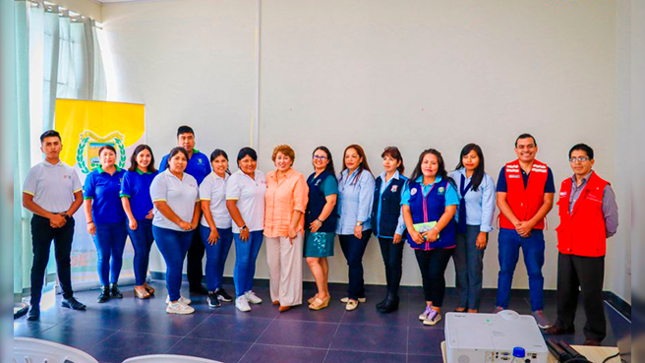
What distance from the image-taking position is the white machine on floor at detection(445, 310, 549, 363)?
5.08 ft

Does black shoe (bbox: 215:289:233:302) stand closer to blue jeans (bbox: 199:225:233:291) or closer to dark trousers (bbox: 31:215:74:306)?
blue jeans (bbox: 199:225:233:291)

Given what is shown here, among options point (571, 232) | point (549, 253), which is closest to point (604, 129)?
point (549, 253)

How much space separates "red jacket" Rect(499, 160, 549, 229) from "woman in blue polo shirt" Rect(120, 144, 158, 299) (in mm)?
3331

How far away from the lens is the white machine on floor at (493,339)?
1.55 meters

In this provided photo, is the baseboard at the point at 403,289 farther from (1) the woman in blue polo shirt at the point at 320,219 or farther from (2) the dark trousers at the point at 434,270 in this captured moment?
(2) the dark trousers at the point at 434,270

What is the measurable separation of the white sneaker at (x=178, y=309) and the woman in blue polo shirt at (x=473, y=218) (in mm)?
2430

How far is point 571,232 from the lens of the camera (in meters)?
3.28

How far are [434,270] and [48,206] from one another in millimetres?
3313

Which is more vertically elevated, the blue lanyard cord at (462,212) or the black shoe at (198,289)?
the blue lanyard cord at (462,212)

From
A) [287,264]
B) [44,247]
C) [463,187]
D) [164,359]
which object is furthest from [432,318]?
[44,247]

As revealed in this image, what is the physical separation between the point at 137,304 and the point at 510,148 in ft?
13.0

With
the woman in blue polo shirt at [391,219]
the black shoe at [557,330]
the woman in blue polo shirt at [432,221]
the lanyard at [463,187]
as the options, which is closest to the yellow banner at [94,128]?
the woman in blue polo shirt at [391,219]

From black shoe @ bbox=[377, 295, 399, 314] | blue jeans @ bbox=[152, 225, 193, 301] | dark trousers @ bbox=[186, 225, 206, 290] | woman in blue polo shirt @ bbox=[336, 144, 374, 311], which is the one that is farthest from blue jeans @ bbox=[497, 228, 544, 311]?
dark trousers @ bbox=[186, 225, 206, 290]

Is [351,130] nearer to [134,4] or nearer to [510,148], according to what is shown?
[510,148]
